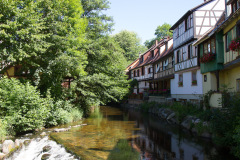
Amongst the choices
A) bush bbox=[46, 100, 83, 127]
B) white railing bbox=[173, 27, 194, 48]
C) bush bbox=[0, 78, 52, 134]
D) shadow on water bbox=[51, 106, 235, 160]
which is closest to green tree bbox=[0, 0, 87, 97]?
bush bbox=[46, 100, 83, 127]

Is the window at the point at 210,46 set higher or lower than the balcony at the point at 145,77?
higher

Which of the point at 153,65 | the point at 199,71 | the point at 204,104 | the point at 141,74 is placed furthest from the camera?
the point at 141,74

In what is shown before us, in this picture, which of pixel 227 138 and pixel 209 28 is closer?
pixel 227 138

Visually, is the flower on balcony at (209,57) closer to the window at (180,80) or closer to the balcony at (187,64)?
the balcony at (187,64)

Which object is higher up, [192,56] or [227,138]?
[192,56]

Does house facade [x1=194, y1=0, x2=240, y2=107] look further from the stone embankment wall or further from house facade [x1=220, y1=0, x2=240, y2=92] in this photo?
the stone embankment wall

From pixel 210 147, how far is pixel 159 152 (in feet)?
9.80

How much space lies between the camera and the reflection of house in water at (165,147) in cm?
974

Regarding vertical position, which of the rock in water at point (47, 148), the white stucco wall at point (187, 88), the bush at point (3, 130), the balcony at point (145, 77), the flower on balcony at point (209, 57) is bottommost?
the rock in water at point (47, 148)

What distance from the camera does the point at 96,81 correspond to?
2070cm

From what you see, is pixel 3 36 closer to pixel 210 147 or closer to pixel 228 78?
pixel 210 147

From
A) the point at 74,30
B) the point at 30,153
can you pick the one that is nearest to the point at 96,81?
the point at 74,30

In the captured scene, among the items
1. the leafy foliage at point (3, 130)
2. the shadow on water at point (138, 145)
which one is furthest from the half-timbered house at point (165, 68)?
the leafy foliage at point (3, 130)

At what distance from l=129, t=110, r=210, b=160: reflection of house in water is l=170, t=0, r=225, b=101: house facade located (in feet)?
25.0
